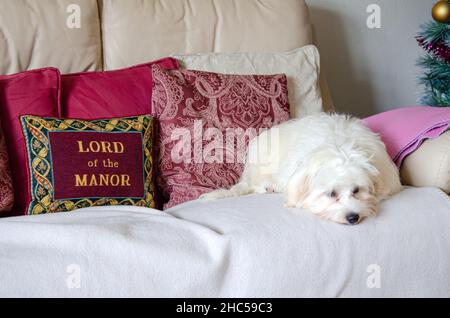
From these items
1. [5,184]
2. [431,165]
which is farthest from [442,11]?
[5,184]

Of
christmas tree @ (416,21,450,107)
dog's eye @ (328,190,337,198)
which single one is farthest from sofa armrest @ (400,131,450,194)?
christmas tree @ (416,21,450,107)

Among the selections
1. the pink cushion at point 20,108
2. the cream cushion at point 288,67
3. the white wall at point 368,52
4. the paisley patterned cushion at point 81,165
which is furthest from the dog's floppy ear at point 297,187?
the white wall at point 368,52

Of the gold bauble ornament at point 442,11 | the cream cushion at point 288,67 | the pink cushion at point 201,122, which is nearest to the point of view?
the pink cushion at point 201,122

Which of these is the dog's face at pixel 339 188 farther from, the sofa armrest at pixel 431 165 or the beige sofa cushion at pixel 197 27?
the beige sofa cushion at pixel 197 27

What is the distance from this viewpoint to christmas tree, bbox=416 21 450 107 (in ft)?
7.45

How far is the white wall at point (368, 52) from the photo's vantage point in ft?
8.49

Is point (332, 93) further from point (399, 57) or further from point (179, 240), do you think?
point (179, 240)

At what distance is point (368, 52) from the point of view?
8.75 ft

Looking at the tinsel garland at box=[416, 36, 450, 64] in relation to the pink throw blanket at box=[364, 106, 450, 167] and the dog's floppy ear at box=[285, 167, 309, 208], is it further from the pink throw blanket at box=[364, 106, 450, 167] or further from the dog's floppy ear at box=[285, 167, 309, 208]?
the dog's floppy ear at box=[285, 167, 309, 208]

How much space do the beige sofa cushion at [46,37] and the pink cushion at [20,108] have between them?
0.14m

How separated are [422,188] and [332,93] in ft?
4.31

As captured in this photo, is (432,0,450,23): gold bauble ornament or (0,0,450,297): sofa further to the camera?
(432,0,450,23): gold bauble ornament

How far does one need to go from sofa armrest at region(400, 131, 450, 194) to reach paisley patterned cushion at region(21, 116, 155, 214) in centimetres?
83

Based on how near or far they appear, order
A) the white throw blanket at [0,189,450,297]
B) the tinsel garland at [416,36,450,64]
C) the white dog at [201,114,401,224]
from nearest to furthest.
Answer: the white throw blanket at [0,189,450,297], the white dog at [201,114,401,224], the tinsel garland at [416,36,450,64]
